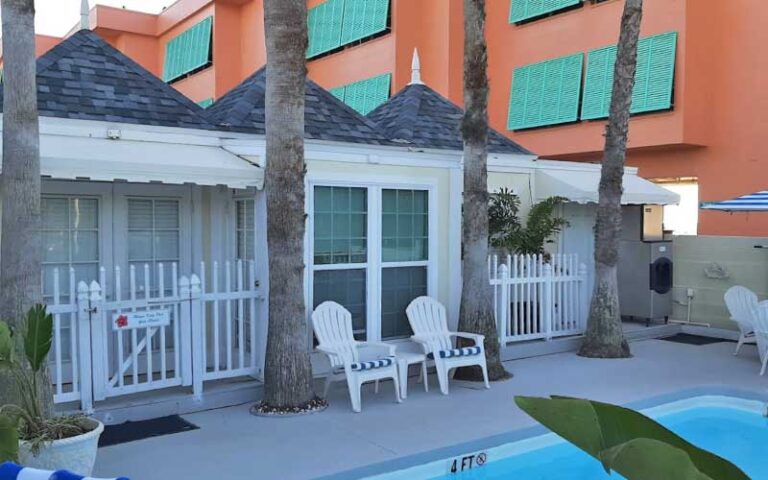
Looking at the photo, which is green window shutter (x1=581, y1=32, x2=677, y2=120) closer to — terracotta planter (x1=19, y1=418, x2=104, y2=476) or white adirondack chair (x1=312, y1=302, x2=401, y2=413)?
white adirondack chair (x1=312, y1=302, x2=401, y2=413)

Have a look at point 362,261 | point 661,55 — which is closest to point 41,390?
point 362,261

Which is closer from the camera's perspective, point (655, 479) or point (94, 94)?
point (655, 479)

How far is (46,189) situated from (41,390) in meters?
3.28

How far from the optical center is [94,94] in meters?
8.88

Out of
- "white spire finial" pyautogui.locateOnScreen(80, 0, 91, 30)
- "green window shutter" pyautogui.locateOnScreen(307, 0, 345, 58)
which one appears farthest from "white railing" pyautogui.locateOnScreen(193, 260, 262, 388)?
"green window shutter" pyautogui.locateOnScreen(307, 0, 345, 58)

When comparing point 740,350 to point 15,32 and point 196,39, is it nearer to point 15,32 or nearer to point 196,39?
point 15,32

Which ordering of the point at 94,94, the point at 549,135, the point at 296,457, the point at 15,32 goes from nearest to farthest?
the point at 15,32
the point at 296,457
the point at 94,94
the point at 549,135

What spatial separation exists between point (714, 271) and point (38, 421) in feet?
38.9

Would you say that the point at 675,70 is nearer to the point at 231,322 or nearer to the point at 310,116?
the point at 310,116

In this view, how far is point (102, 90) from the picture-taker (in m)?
9.02

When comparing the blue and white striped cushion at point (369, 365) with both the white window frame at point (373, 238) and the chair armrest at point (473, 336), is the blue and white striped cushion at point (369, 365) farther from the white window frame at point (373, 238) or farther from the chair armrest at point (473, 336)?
the chair armrest at point (473, 336)

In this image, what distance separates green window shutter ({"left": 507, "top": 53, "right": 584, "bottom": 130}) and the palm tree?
12865 mm

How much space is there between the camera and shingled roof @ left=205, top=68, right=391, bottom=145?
968 cm

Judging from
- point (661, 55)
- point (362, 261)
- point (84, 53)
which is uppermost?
point (661, 55)
